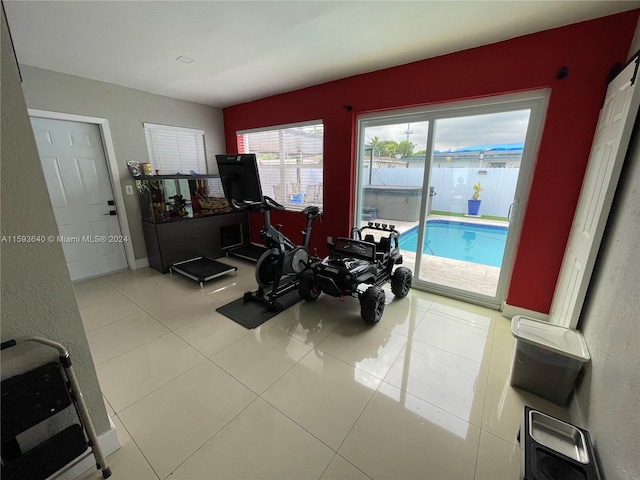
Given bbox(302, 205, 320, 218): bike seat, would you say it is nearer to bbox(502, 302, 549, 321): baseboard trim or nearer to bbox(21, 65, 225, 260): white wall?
bbox(502, 302, 549, 321): baseboard trim

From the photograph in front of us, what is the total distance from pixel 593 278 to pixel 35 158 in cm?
320

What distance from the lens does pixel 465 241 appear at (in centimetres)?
305

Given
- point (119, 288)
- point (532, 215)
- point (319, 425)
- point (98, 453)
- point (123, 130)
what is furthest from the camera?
point (123, 130)

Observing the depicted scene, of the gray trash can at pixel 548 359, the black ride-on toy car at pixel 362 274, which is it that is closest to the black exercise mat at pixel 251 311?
the black ride-on toy car at pixel 362 274

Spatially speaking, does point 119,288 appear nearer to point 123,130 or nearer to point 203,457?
point 123,130

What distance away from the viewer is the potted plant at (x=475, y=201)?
9.24ft

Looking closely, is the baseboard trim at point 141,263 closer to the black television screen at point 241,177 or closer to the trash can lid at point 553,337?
the black television screen at point 241,177

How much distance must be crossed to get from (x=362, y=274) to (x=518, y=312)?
1667mm

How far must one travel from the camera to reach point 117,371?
1.98 meters

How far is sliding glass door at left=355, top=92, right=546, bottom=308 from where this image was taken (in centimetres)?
259

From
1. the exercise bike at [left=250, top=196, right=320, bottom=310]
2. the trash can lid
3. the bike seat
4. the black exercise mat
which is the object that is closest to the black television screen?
the exercise bike at [left=250, top=196, right=320, bottom=310]

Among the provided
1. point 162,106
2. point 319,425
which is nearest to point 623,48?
point 319,425

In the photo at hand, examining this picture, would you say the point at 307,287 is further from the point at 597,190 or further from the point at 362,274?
the point at 597,190

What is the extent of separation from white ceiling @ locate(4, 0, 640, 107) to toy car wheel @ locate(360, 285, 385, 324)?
2280mm
